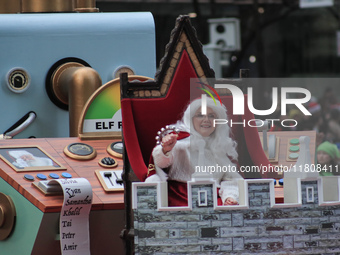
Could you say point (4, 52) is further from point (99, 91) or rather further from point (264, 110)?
point (264, 110)

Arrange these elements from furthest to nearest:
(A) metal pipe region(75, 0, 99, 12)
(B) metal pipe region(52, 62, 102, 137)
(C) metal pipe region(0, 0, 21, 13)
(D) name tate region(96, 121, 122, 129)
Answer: (A) metal pipe region(75, 0, 99, 12), (C) metal pipe region(0, 0, 21, 13), (B) metal pipe region(52, 62, 102, 137), (D) name tate region(96, 121, 122, 129)

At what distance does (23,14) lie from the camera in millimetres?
10492

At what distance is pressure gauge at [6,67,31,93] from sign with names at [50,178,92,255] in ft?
9.84

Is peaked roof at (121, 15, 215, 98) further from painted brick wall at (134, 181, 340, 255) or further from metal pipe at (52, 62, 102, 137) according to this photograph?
metal pipe at (52, 62, 102, 137)

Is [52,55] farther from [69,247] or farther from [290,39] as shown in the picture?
[290,39]

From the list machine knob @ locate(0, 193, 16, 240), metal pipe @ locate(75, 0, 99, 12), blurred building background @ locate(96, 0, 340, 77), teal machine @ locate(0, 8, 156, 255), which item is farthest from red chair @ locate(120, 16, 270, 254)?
blurred building background @ locate(96, 0, 340, 77)

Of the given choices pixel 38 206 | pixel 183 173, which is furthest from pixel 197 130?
pixel 38 206

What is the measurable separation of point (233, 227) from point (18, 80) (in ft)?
14.8

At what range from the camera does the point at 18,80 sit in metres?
10.1

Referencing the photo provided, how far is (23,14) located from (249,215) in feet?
16.8

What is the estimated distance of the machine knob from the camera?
7602 millimetres

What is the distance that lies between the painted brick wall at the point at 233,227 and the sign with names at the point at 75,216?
3.16 feet

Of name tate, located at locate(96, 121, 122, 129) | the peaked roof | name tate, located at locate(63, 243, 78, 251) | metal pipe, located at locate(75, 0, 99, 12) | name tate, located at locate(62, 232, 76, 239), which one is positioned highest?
metal pipe, located at locate(75, 0, 99, 12)

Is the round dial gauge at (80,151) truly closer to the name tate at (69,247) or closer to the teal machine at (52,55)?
the name tate at (69,247)
